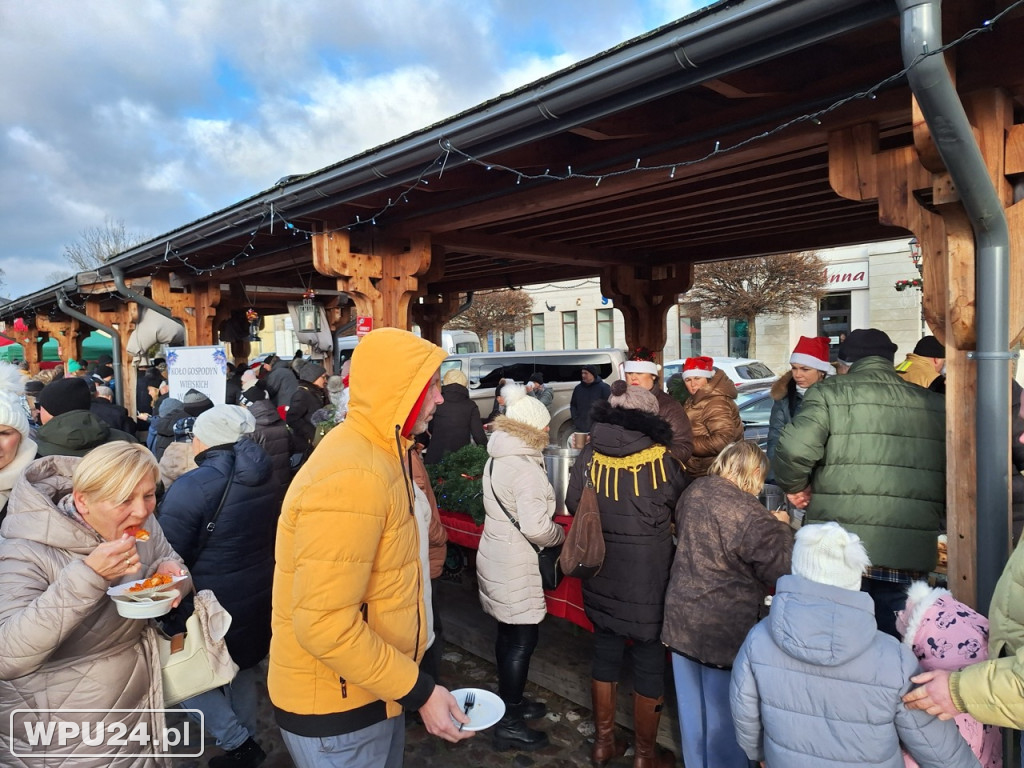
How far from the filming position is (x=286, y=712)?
1.76 meters

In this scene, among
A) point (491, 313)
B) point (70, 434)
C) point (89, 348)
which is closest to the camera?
point (70, 434)

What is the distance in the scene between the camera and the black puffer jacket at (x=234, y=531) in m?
2.87

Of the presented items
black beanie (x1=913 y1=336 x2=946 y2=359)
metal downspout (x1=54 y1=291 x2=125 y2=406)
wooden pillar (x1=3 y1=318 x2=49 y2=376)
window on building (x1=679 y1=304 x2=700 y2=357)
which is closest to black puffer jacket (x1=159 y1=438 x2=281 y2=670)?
black beanie (x1=913 y1=336 x2=946 y2=359)

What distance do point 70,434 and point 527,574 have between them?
244cm

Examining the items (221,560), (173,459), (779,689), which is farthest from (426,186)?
(779,689)

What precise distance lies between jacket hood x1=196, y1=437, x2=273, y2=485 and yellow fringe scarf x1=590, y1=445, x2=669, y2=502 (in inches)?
65.2

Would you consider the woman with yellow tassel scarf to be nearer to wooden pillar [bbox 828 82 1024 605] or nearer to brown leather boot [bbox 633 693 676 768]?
brown leather boot [bbox 633 693 676 768]

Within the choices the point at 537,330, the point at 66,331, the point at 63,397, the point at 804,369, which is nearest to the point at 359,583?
the point at 63,397

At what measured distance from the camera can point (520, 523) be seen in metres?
3.31

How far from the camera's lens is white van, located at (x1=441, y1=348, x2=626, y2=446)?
1170 centimetres

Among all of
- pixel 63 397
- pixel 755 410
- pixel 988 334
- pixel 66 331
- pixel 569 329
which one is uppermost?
pixel 569 329

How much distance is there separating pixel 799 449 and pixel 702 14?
195cm

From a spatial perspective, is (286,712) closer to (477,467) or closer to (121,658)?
(121,658)

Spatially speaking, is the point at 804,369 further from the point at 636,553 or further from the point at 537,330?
the point at 537,330
